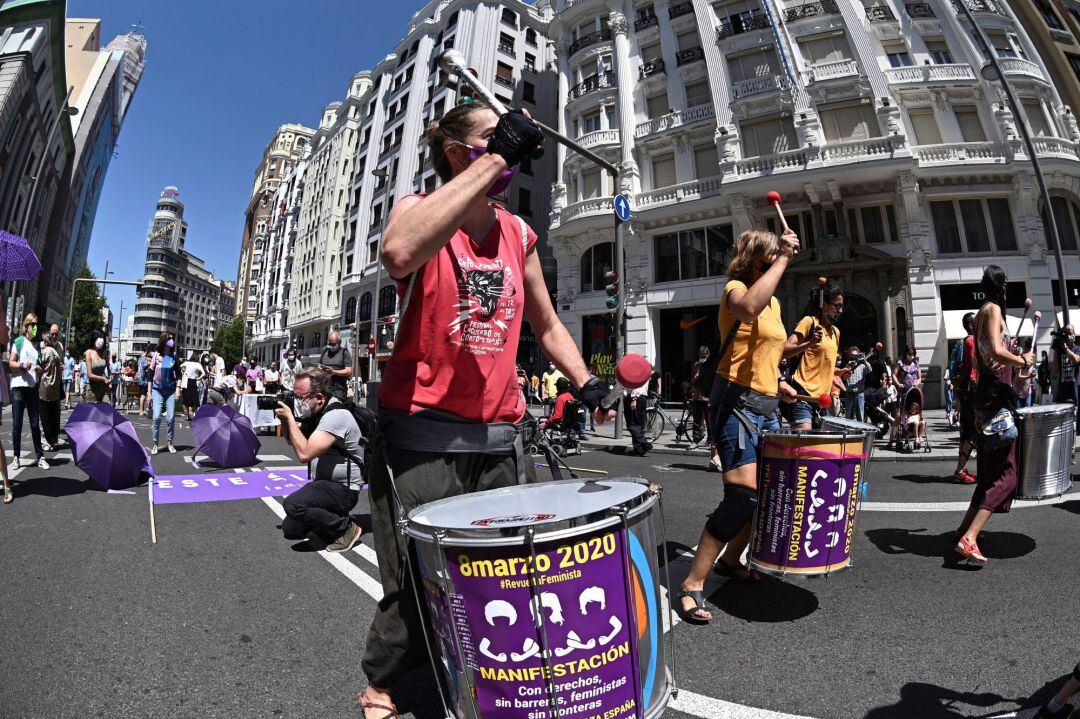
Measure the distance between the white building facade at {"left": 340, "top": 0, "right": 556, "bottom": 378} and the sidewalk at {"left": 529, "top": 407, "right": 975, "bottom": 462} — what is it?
1779cm

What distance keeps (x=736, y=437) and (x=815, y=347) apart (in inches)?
109

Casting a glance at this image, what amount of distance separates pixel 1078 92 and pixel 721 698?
88.9ft

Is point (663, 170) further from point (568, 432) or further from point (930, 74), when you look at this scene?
point (568, 432)

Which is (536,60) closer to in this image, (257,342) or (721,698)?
(721,698)

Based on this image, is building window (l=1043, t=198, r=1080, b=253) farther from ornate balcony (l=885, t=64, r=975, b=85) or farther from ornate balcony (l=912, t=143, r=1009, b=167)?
ornate balcony (l=885, t=64, r=975, b=85)

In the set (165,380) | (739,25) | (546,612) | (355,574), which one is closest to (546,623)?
(546,612)

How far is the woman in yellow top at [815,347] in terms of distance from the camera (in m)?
4.58

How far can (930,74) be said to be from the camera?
61.6 ft

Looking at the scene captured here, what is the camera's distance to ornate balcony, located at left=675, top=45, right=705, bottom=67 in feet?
73.8

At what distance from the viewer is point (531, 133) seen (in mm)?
1387

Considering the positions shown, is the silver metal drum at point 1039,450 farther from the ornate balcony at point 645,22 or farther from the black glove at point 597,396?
the ornate balcony at point 645,22

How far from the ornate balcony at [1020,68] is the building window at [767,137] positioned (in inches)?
282

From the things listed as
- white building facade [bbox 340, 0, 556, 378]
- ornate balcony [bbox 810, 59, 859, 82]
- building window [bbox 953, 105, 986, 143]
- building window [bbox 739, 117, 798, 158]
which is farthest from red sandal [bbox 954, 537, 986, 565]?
white building facade [bbox 340, 0, 556, 378]

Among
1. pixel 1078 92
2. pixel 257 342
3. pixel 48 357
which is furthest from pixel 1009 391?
pixel 257 342
